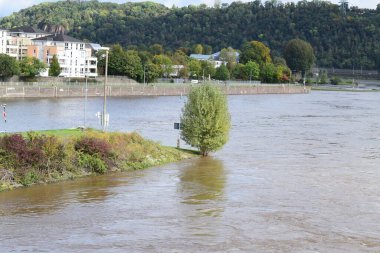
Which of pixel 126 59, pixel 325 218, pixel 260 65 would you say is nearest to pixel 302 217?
pixel 325 218

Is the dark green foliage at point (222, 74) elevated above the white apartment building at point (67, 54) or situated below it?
below

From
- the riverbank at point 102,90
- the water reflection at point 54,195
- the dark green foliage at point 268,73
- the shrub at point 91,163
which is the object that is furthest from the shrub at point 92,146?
the dark green foliage at point 268,73

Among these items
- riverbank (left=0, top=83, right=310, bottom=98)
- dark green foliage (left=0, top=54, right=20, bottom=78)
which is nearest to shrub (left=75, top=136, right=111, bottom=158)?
riverbank (left=0, top=83, right=310, bottom=98)

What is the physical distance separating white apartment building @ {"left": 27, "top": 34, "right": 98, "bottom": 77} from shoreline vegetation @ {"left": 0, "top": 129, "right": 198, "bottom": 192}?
237 feet

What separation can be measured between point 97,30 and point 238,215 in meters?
178

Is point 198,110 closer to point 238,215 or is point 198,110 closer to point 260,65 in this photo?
point 238,215

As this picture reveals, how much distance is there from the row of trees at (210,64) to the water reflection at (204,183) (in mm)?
68401

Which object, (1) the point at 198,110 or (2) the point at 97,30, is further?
(2) the point at 97,30

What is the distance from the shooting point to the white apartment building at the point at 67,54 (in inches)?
4018

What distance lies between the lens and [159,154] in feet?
106

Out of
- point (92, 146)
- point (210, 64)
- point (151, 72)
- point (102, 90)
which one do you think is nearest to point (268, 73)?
point (210, 64)

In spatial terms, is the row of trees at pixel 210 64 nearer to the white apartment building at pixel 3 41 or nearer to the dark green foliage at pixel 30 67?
the dark green foliage at pixel 30 67

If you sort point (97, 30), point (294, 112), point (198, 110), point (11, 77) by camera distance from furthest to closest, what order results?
point (97, 30), point (11, 77), point (294, 112), point (198, 110)

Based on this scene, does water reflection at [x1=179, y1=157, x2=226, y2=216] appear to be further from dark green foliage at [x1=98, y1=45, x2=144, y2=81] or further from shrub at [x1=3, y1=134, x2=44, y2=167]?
dark green foliage at [x1=98, y1=45, x2=144, y2=81]
